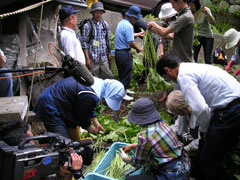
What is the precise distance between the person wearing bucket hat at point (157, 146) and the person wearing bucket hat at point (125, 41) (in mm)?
3313

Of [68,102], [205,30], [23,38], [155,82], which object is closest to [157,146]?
[68,102]

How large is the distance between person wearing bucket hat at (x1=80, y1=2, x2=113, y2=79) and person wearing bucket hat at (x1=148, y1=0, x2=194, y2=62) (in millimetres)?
1760

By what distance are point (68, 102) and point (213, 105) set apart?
5.24 ft

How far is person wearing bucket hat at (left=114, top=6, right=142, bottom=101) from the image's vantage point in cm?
566

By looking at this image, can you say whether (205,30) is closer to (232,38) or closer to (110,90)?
(232,38)

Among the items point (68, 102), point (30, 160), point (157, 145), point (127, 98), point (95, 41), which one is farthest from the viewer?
point (127, 98)

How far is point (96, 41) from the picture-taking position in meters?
5.67

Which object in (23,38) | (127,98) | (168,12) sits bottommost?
(127,98)

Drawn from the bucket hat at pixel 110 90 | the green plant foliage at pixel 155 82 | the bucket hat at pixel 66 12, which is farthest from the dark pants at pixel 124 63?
the bucket hat at pixel 110 90

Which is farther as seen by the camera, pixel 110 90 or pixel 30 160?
pixel 110 90

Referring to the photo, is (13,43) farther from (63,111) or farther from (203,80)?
(203,80)

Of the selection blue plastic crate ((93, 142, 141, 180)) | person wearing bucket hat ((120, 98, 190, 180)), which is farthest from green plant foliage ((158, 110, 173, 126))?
person wearing bucket hat ((120, 98, 190, 180))

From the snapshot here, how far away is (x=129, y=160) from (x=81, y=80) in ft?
3.81

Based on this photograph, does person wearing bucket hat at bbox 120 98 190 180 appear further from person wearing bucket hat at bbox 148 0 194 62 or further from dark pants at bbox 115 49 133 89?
dark pants at bbox 115 49 133 89
